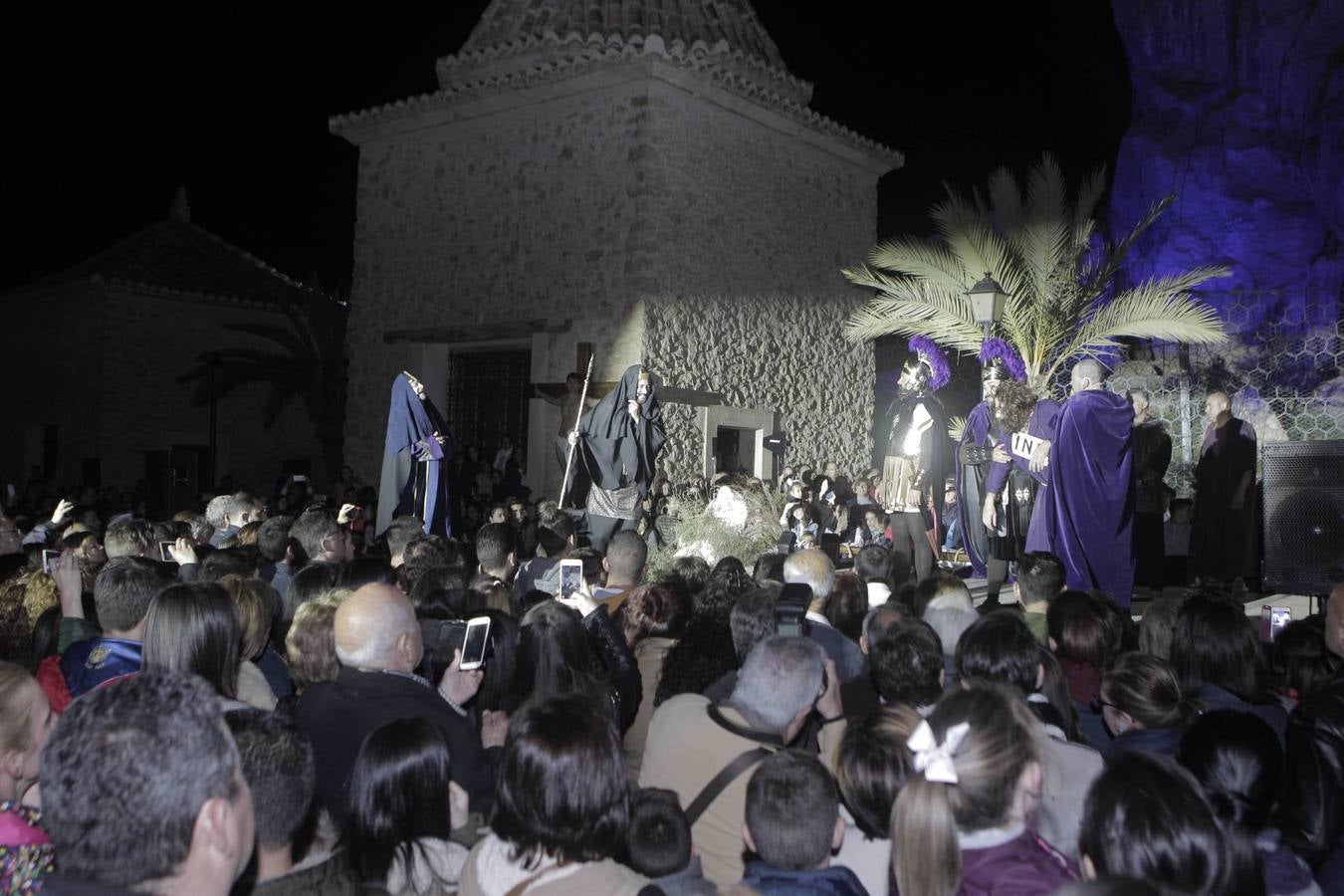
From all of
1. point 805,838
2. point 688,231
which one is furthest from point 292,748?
point 688,231

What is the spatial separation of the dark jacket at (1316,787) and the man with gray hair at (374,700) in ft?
7.16

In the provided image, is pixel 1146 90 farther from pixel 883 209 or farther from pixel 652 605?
pixel 652 605

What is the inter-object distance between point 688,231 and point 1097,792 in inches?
534

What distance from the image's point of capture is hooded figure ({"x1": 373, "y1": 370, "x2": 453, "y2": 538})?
9.58 m

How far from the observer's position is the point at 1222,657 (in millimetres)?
3998

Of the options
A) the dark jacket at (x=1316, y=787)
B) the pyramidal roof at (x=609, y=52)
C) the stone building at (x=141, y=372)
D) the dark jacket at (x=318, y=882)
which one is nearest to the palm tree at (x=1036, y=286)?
the pyramidal roof at (x=609, y=52)

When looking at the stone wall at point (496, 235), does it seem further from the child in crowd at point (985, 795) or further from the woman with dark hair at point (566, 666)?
the child in crowd at point (985, 795)

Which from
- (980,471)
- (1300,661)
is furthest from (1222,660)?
(980,471)

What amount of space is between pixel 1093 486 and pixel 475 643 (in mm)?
5217

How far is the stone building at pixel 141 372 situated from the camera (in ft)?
70.4

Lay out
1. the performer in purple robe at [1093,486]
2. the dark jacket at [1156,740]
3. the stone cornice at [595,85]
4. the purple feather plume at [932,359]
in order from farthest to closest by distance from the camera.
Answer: the stone cornice at [595,85] → the purple feather plume at [932,359] → the performer in purple robe at [1093,486] → the dark jacket at [1156,740]

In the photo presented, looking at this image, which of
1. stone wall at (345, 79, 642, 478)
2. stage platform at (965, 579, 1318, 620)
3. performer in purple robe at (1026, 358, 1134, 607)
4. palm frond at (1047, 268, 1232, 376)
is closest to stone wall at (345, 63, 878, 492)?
stone wall at (345, 79, 642, 478)

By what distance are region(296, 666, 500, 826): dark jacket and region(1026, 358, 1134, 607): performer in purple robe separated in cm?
530

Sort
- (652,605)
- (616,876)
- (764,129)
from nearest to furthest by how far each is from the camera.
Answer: (616,876) < (652,605) < (764,129)
